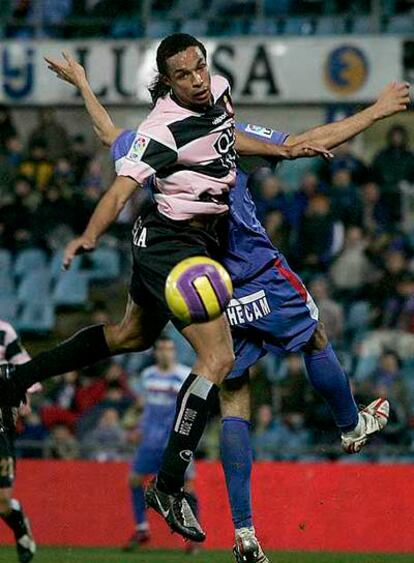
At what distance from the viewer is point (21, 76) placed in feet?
65.4

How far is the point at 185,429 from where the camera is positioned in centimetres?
863

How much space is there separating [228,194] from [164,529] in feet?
24.5

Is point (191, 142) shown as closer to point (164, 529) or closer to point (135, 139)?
point (135, 139)

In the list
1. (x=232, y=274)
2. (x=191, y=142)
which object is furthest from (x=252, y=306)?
(x=191, y=142)

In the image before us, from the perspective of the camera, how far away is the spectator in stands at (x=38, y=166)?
20062 millimetres

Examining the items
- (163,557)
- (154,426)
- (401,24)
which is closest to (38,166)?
(401,24)

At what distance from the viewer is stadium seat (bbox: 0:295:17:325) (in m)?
19.4

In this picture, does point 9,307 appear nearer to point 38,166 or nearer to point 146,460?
point 38,166

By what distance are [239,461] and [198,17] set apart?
11262mm

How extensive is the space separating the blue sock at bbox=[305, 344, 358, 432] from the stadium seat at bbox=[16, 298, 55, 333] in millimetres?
9976

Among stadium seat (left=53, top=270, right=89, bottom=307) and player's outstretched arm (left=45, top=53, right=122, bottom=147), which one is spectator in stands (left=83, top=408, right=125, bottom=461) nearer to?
stadium seat (left=53, top=270, right=89, bottom=307)

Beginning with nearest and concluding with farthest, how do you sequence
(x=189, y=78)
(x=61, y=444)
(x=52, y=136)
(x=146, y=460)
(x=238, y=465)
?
1. (x=189, y=78)
2. (x=238, y=465)
3. (x=146, y=460)
4. (x=61, y=444)
5. (x=52, y=136)

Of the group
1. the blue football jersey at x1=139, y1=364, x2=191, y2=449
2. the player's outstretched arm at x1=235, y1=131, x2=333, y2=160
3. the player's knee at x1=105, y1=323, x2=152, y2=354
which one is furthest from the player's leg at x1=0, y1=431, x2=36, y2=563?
the player's outstretched arm at x1=235, y1=131, x2=333, y2=160

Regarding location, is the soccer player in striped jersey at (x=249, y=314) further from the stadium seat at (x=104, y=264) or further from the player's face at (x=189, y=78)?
the stadium seat at (x=104, y=264)
